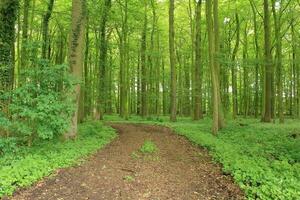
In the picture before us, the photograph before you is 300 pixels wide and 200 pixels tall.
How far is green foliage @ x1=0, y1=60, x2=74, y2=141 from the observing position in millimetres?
8148

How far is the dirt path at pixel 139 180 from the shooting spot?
230 inches

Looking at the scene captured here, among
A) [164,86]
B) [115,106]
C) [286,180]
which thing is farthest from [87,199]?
[115,106]

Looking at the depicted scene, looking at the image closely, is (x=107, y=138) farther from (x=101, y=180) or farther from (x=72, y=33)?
(x=101, y=180)

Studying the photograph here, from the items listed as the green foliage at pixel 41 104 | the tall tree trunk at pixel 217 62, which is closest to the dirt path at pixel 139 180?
the green foliage at pixel 41 104

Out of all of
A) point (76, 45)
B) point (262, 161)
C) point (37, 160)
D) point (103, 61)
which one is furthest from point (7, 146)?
point (103, 61)

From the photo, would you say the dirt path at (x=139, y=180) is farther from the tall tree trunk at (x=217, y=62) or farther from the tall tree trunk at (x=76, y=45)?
the tall tree trunk at (x=217, y=62)

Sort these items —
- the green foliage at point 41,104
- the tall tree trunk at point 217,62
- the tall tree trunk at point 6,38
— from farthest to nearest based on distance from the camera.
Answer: the tall tree trunk at point 217,62 < the tall tree trunk at point 6,38 < the green foliage at point 41,104

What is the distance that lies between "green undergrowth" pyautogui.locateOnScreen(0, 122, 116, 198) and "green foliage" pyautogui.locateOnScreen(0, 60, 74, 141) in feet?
1.75

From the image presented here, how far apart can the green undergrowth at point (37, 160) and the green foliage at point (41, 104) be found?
0.53 metres

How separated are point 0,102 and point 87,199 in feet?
16.4

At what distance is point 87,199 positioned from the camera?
5605 mm

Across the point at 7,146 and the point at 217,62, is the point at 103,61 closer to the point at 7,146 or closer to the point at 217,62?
the point at 217,62

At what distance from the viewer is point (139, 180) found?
6.84m

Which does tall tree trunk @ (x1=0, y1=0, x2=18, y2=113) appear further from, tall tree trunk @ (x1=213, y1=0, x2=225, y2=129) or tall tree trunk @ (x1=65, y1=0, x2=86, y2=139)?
tall tree trunk @ (x1=213, y1=0, x2=225, y2=129)
